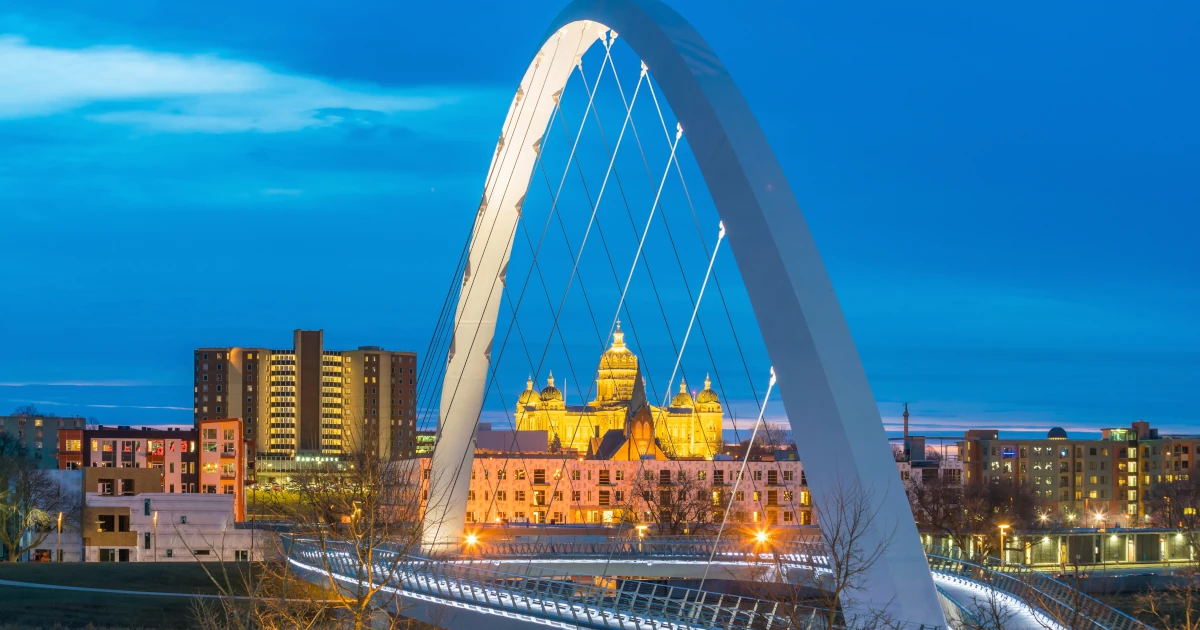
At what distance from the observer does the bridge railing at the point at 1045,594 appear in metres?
30.2

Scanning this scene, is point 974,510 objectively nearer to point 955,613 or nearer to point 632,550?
point 632,550

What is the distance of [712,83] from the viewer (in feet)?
84.2

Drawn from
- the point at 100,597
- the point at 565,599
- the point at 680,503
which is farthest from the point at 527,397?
the point at 565,599

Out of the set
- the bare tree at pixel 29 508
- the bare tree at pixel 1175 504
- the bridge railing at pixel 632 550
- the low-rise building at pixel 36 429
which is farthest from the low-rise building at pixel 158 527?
the low-rise building at pixel 36 429

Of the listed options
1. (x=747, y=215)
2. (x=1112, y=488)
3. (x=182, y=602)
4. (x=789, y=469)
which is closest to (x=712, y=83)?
(x=747, y=215)

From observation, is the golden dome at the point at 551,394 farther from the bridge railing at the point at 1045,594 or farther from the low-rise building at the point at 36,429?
the bridge railing at the point at 1045,594

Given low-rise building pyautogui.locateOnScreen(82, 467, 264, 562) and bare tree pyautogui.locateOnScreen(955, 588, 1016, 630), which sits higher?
bare tree pyautogui.locateOnScreen(955, 588, 1016, 630)

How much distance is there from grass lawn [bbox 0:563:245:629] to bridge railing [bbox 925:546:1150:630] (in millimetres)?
25092

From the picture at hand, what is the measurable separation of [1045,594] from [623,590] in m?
9.35

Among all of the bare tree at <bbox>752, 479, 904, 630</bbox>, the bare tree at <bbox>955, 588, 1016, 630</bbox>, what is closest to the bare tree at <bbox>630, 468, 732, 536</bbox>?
the bare tree at <bbox>955, 588, 1016, 630</bbox>

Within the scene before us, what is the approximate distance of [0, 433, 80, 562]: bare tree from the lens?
75.6 meters

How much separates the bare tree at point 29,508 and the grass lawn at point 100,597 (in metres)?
15.3

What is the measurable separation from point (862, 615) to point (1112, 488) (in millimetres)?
128762

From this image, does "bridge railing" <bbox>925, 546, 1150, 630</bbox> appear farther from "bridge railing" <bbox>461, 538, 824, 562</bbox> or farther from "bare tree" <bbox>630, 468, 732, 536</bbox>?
"bare tree" <bbox>630, 468, 732, 536</bbox>
